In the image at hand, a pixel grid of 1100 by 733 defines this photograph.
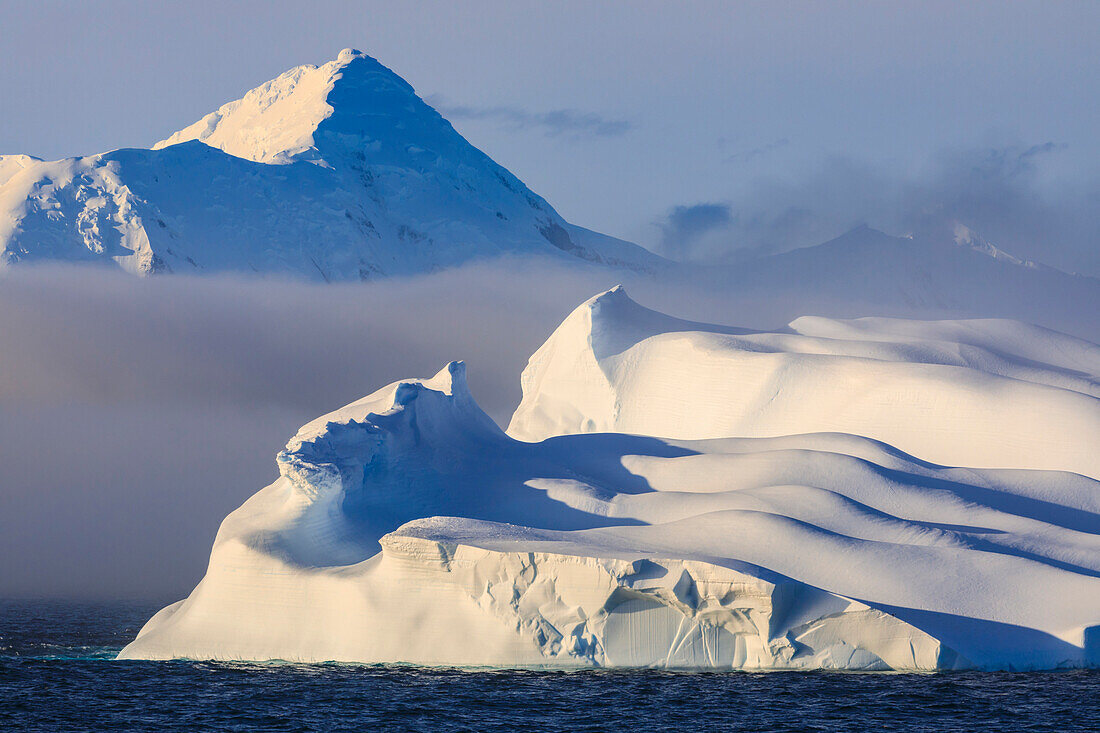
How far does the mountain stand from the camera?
106 m

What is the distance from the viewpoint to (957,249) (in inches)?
5202

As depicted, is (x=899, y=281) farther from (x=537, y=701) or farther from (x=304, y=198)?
(x=537, y=701)

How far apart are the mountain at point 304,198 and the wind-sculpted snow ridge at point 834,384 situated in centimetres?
5386

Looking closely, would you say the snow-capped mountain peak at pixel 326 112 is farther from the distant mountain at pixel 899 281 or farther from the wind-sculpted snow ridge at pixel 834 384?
the wind-sculpted snow ridge at pixel 834 384

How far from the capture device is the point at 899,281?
12694 centimetres

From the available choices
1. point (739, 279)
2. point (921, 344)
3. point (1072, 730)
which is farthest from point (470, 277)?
point (1072, 730)

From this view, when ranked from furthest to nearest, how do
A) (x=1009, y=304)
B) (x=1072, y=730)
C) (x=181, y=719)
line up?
(x=1009, y=304), (x=181, y=719), (x=1072, y=730)

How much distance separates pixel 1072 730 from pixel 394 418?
2502 cm

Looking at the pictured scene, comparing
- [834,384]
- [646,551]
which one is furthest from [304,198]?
[646,551]

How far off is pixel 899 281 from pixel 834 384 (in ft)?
250

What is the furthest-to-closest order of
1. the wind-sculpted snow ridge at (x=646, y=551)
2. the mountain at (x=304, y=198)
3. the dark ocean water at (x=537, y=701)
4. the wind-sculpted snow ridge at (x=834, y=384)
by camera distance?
1. the mountain at (x=304, y=198)
2. the wind-sculpted snow ridge at (x=834, y=384)
3. the wind-sculpted snow ridge at (x=646, y=551)
4. the dark ocean water at (x=537, y=701)

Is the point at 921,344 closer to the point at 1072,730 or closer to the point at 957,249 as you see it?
the point at 1072,730

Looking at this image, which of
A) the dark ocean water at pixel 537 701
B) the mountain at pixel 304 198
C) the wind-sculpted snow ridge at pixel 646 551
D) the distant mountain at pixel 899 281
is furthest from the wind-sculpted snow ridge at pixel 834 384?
the distant mountain at pixel 899 281

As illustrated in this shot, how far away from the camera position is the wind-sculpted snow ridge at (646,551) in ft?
110
